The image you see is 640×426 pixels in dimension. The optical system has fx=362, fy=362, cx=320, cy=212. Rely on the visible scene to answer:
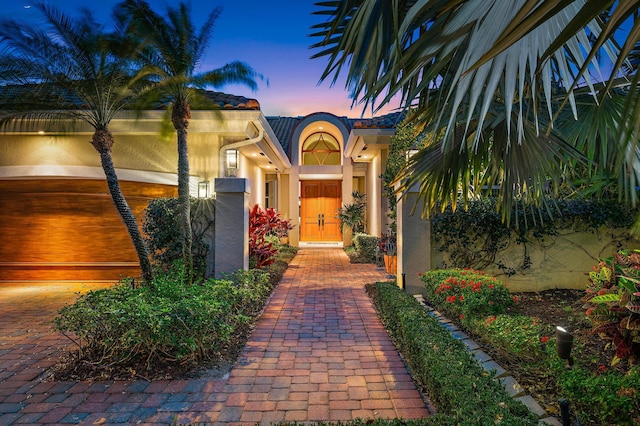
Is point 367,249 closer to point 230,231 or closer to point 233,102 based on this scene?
point 230,231

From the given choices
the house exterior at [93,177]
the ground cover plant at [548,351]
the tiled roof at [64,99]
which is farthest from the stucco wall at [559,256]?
the tiled roof at [64,99]

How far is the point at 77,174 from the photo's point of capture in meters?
8.27

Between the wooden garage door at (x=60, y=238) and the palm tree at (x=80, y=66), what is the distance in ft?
11.3

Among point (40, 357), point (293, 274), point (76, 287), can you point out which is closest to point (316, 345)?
point (40, 357)

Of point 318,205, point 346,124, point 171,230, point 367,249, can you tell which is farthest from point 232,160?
point 318,205

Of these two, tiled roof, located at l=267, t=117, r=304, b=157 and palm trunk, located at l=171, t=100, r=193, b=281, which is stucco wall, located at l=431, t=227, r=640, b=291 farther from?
tiled roof, located at l=267, t=117, r=304, b=157

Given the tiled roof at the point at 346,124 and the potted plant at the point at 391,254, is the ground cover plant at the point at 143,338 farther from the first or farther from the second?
the tiled roof at the point at 346,124

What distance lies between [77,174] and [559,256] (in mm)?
10365

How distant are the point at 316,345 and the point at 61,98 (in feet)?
20.7

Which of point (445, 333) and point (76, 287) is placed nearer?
point (445, 333)

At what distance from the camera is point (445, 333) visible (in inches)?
148

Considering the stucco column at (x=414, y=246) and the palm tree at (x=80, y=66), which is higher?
the palm tree at (x=80, y=66)

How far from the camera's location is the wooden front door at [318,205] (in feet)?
58.7

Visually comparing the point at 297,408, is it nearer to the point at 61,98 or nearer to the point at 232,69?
the point at 232,69
